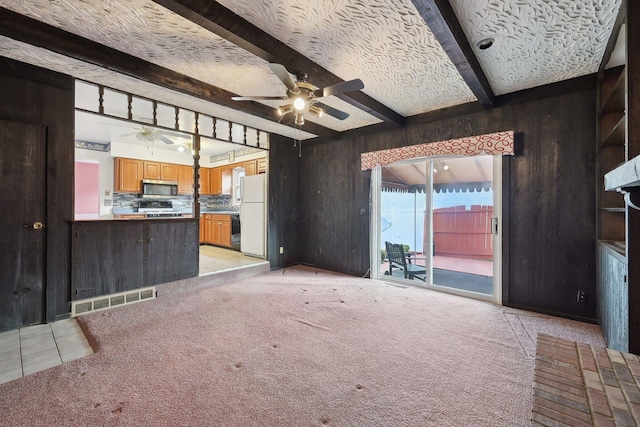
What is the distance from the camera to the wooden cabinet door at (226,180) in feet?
22.8

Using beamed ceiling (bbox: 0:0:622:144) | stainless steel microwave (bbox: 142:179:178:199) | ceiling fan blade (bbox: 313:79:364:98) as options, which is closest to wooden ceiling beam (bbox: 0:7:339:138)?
beamed ceiling (bbox: 0:0:622:144)

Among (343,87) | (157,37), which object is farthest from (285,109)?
(157,37)

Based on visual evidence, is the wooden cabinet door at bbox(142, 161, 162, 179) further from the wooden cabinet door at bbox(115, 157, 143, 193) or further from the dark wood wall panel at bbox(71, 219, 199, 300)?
the dark wood wall panel at bbox(71, 219, 199, 300)

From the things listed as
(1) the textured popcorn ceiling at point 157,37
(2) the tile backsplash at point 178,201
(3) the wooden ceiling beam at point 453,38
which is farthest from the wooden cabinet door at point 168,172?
(3) the wooden ceiling beam at point 453,38

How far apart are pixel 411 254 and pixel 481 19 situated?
10.3 feet

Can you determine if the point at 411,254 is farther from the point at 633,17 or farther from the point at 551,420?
the point at 551,420

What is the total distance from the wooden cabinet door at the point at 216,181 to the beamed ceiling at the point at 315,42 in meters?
4.01

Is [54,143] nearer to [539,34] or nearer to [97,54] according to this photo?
[97,54]

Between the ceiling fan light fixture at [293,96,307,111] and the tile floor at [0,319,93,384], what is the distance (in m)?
2.68

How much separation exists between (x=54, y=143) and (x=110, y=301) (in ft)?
5.85

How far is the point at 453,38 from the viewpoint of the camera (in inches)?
77.5

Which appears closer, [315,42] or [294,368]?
[294,368]

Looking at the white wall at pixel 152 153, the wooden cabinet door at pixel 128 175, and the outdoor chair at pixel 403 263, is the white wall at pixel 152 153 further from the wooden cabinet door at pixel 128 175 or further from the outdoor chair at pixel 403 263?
the outdoor chair at pixel 403 263

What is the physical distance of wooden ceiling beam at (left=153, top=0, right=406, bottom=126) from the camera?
1.73 meters
